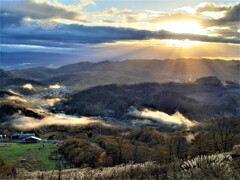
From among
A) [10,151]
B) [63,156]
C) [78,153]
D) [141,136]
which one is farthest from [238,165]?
[141,136]

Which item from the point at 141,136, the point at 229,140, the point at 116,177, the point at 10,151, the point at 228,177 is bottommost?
the point at 141,136

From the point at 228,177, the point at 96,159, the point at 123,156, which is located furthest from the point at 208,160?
the point at 96,159

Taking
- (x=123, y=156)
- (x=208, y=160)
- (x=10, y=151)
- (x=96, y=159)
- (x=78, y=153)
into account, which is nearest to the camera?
(x=208, y=160)

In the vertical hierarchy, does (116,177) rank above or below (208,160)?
below

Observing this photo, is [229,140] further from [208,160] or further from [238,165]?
[208,160]

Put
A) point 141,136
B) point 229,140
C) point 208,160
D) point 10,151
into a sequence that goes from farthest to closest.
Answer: point 141,136 < point 10,151 < point 229,140 < point 208,160

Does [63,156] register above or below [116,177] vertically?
below

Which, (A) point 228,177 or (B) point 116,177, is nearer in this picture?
(A) point 228,177

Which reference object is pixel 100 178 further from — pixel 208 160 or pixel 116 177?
pixel 208 160

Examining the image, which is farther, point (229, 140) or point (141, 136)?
point (141, 136)
